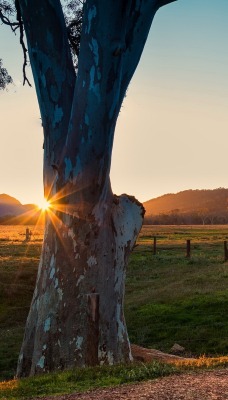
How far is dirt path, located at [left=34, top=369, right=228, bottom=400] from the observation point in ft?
20.8

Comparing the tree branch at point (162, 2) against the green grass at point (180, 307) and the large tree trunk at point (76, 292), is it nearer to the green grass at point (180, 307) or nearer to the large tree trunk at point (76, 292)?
the large tree trunk at point (76, 292)

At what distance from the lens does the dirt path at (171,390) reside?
6.33 m

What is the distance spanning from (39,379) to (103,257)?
10.2 ft

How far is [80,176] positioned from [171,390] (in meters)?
5.08

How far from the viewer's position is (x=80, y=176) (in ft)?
35.0

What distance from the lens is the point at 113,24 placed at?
412 inches

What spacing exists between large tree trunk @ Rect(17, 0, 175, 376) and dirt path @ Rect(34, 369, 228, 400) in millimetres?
2996

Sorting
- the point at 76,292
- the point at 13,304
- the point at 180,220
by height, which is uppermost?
the point at 180,220

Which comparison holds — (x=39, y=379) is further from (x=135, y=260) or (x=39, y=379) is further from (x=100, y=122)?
(x=135, y=260)

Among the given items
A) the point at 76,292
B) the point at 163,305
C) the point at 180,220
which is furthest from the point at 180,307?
the point at 180,220

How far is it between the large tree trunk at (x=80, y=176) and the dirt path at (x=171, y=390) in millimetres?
2996

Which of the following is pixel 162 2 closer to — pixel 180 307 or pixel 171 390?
pixel 171 390

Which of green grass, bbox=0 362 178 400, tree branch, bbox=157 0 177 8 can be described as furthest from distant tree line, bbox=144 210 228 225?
green grass, bbox=0 362 178 400

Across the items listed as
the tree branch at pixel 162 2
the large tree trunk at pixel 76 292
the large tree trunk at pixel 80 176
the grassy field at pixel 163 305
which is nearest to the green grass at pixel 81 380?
the large tree trunk at pixel 76 292
